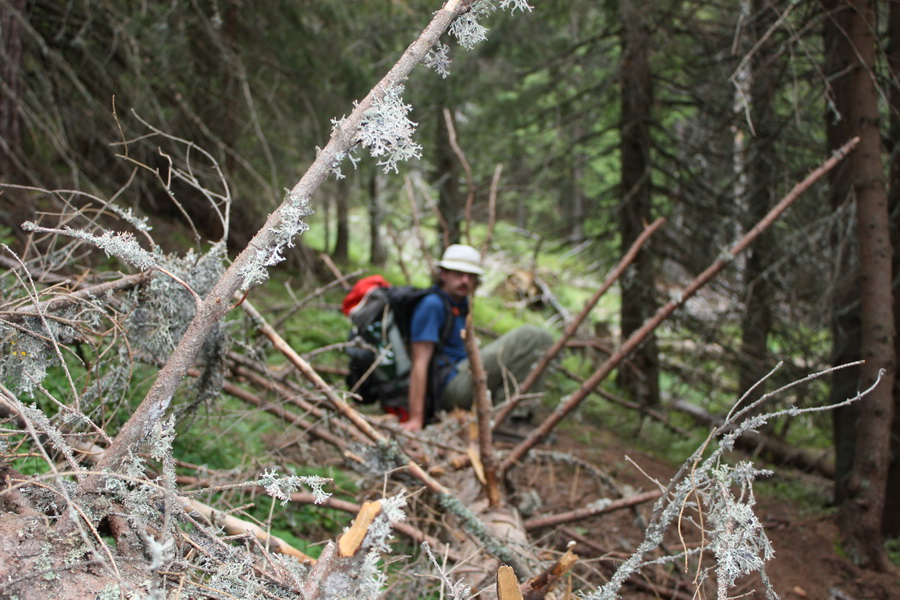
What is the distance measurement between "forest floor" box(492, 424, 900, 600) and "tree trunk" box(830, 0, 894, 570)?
0.22m

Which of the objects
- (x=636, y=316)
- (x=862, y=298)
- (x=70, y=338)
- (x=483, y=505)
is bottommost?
(x=483, y=505)

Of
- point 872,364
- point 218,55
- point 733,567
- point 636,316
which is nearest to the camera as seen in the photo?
point 733,567

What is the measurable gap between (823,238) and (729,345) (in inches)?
75.0

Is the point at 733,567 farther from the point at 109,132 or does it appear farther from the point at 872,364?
the point at 109,132

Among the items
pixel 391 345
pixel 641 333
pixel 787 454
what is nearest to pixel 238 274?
pixel 641 333

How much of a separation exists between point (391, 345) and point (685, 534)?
2.36 m

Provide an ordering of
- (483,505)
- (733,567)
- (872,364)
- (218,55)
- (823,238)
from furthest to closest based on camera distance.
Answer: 1. (218,55)
2. (823,238)
3. (872,364)
4. (483,505)
5. (733,567)

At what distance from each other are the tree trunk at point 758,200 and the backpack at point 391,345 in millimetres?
2501

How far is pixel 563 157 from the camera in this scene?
8414 mm

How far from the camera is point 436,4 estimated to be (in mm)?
9516

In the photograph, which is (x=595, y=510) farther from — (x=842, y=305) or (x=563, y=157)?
(x=563, y=157)

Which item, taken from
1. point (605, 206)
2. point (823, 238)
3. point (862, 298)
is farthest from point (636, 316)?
point (862, 298)

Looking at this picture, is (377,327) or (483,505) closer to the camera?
(483,505)

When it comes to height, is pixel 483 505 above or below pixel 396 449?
below
